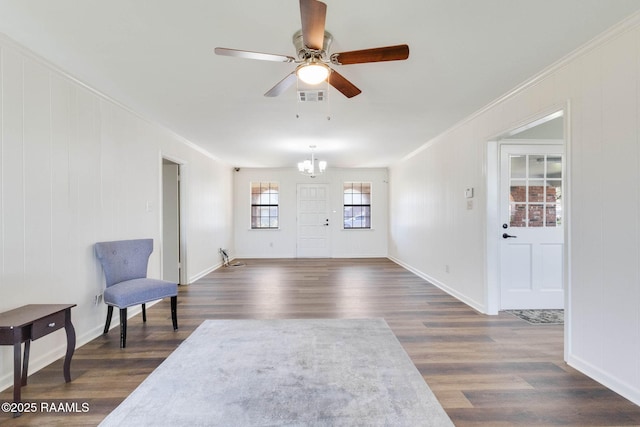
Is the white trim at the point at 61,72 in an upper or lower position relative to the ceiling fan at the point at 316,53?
upper

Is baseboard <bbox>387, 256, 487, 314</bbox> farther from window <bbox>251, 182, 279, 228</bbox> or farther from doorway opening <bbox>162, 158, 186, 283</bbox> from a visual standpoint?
doorway opening <bbox>162, 158, 186, 283</bbox>

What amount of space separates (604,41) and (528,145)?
5.53 ft

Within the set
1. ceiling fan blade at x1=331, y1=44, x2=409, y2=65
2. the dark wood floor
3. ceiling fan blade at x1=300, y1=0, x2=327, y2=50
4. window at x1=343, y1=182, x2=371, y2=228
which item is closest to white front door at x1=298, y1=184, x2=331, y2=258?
window at x1=343, y1=182, x2=371, y2=228

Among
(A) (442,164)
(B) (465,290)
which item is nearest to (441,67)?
(A) (442,164)

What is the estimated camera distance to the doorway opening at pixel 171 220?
16.5 ft

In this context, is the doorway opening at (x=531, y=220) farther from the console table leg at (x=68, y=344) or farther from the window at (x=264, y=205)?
the window at (x=264, y=205)

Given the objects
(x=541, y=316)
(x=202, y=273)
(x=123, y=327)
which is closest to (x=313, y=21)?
(x=123, y=327)

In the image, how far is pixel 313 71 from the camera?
193cm

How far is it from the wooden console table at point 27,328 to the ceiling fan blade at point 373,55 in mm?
2509

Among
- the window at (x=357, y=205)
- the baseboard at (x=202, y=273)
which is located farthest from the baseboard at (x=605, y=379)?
the window at (x=357, y=205)

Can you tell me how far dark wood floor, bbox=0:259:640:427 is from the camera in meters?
1.86

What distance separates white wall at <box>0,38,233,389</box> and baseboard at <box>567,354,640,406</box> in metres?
4.08

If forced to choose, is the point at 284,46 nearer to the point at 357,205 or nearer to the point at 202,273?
the point at 202,273

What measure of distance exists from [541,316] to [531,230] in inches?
39.6
